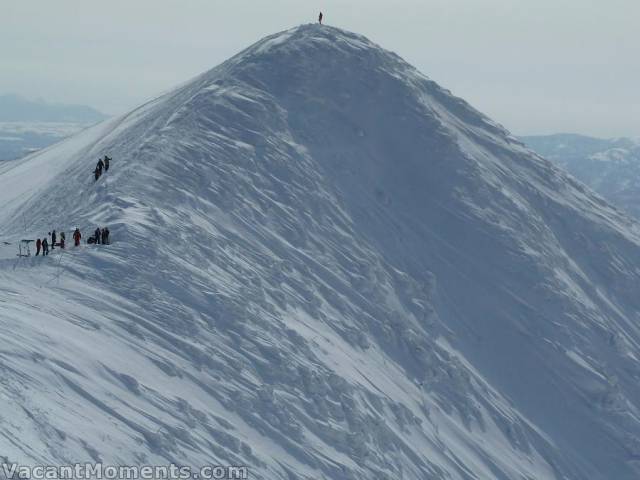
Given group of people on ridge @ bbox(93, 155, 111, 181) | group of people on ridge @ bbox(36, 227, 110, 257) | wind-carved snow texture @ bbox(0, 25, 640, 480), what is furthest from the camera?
group of people on ridge @ bbox(93, 155, 111, 181)

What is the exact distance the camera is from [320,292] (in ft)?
168

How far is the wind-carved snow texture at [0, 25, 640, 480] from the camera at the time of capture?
114 ft

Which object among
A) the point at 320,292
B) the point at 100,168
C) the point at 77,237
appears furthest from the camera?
the point at 100,168

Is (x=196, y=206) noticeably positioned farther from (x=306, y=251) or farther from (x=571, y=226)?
(x=571, y=226)

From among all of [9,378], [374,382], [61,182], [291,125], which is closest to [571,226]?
[291,125]

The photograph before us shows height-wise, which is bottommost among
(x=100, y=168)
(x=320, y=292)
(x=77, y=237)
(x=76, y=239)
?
(x=320, y=292)

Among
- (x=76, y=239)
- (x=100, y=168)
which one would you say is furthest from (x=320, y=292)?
(x=100, y=168)

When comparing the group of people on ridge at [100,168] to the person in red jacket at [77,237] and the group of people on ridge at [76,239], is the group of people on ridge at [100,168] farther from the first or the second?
the person in red jacket at [77,237]

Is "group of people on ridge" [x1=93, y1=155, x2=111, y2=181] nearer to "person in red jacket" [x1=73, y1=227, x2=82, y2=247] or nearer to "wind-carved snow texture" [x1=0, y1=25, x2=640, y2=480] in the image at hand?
"wind-carved snow texture" [x1=0, y1=25, x2=640, y2=480]

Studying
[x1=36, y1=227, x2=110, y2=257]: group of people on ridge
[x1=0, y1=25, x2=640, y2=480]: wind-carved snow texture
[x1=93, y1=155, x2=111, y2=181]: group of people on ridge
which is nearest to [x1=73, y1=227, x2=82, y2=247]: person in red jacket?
[x1=36, y1=227, x2=110, y2=257]: group of people on ridge

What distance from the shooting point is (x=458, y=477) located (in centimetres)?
4394

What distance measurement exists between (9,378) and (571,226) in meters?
50.4

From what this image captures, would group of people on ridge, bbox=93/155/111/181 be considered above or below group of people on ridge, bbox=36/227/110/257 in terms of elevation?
above

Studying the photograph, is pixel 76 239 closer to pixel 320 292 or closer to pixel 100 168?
pixel 100 168
